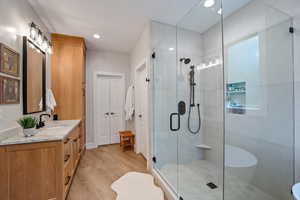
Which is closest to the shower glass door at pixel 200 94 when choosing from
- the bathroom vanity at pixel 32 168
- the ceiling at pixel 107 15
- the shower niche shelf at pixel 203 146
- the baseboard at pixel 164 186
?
the shower niche shelf at pixel 203 146

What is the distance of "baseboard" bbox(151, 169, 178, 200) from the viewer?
1.66 m

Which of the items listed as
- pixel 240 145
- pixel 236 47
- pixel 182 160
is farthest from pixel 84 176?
pixel 236 47

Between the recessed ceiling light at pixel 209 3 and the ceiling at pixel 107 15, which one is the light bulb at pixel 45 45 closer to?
the ceiling at pixel 107 15

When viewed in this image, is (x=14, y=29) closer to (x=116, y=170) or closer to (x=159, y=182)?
(x=116, y=170)

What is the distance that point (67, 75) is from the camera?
2.90m

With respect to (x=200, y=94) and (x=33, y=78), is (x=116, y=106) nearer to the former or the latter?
(x=33, y=78)

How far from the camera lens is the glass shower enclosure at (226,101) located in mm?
1567

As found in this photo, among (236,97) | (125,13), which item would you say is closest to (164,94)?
(236,97)

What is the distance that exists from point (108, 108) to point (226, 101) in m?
3.07

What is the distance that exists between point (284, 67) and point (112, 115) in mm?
3721

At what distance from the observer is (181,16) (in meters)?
2.32

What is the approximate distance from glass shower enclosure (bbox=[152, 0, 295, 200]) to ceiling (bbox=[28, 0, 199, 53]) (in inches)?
10.7

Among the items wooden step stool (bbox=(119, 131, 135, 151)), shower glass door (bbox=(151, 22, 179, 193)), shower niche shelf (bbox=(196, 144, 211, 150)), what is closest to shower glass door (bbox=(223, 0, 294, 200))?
shower niche shelf (bbox=(196, 144, 211, 150))

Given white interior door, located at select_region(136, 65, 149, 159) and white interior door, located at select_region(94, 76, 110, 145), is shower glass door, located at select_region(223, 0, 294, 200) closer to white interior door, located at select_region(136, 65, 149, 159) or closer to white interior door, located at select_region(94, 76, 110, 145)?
white interior door, located at select_region(136, 65, 149, 159)
